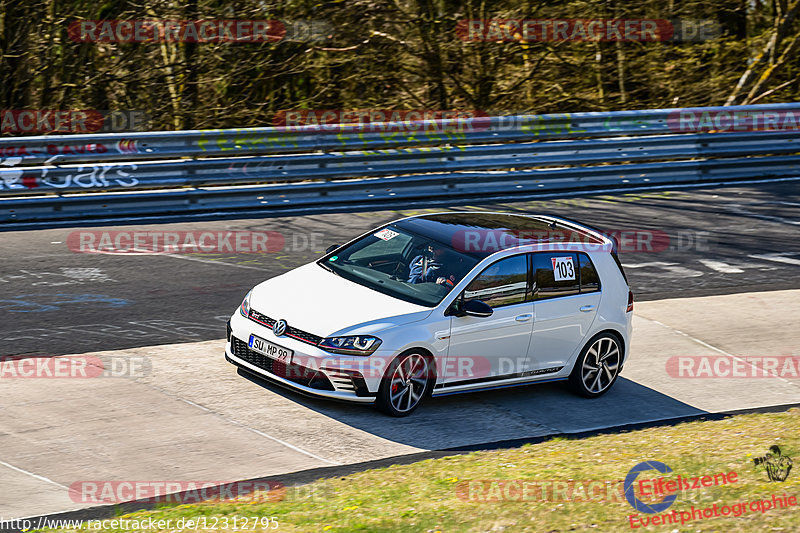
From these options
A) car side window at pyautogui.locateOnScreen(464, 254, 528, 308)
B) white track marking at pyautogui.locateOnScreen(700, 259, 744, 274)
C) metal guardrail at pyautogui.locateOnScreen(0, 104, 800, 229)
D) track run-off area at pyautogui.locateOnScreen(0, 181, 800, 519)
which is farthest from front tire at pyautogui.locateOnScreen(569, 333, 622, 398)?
metal guardrail at pyautogui.locateOnScreen(0, 104, 800, 229)

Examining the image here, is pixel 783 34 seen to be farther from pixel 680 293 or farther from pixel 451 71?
pixel 680 293

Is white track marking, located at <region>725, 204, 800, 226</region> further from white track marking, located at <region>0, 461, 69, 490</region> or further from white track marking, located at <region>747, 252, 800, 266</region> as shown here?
white track marking, located at <region>0, 461, 69, 490</region>

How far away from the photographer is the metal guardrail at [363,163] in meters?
13.8

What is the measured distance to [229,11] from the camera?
17797 millimetres

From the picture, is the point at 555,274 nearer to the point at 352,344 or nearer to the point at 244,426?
the point at 352,344

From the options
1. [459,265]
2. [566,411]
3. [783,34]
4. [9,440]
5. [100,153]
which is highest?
[783,34]

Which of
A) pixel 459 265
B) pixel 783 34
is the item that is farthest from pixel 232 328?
pixel 783 34

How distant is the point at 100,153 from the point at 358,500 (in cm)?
928

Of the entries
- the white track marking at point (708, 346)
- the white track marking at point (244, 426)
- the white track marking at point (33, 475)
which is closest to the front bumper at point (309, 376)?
the white track marking at point (244, 426)

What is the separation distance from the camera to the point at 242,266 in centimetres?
→ 1226

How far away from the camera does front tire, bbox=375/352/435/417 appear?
7863mm

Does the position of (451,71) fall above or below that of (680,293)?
above

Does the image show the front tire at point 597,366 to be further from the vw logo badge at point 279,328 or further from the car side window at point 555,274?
the vw logo badge at point 279,328

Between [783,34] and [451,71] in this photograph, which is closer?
[451,71]
